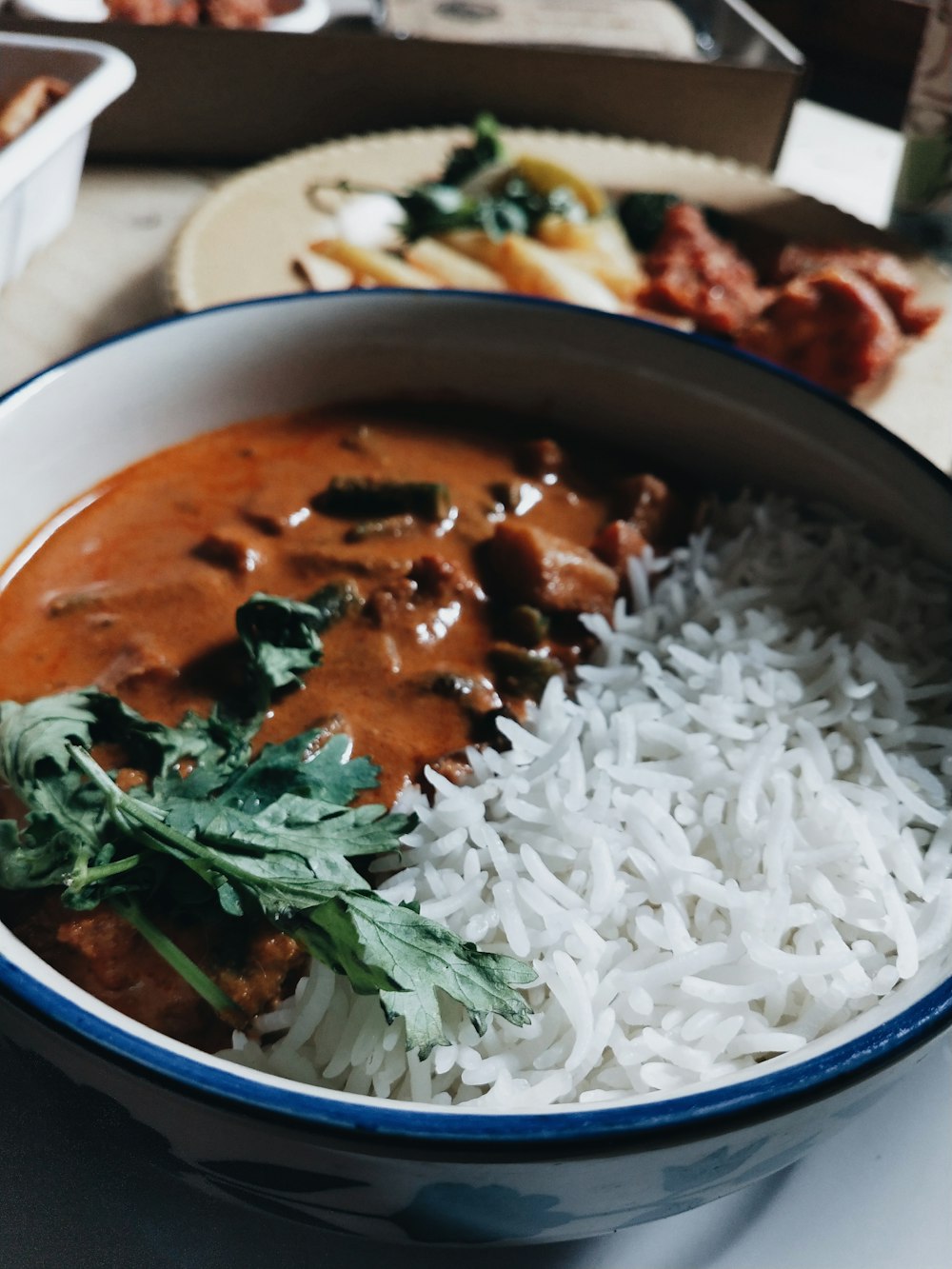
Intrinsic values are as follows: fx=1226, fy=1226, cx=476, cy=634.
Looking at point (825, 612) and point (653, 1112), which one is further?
point (825, 612)

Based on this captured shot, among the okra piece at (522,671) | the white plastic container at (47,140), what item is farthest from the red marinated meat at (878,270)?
the white plastic container at (47,140)

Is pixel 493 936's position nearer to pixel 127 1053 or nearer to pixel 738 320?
pixel 127 1053

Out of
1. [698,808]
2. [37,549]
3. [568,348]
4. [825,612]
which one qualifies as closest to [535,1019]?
[698,808]

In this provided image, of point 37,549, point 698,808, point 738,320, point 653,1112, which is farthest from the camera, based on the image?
point 738,320

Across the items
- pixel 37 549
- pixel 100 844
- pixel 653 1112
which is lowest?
pixel 37 549

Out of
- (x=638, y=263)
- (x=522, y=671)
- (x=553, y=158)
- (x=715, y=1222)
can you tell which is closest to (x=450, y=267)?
(x=638, y=263)

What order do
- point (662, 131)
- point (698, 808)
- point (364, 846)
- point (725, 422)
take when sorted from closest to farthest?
point (364, 846) < point (698, 808) < point (725, 422) < point (662, 131)
